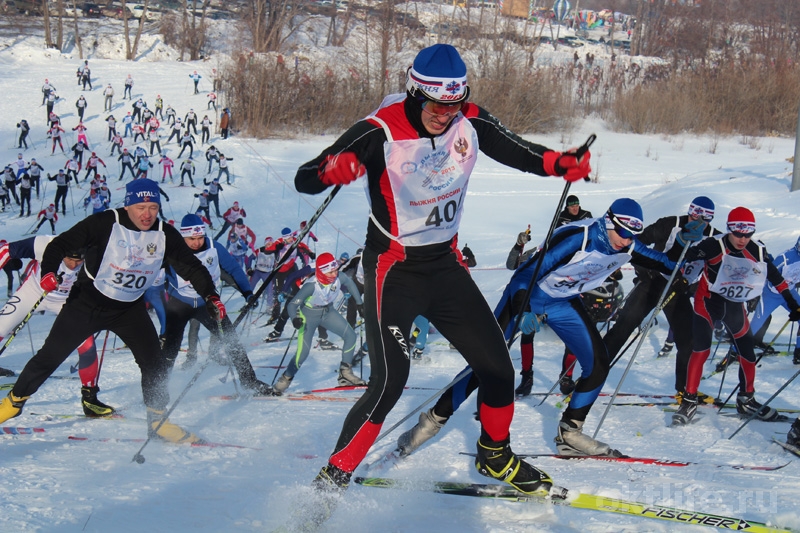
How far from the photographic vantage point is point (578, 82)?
41000 mm

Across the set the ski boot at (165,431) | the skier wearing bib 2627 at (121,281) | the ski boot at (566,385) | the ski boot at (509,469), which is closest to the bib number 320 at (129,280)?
the skier wearing bib 2627 at (121,281)

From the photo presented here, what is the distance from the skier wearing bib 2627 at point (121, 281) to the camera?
477 cm

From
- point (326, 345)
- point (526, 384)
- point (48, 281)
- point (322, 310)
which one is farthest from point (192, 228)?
point (326, 345)

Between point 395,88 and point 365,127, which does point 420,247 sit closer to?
point 365,127

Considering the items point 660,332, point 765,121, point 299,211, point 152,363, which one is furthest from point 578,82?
point 152,363

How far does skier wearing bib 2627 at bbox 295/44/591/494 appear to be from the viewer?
3426 mm

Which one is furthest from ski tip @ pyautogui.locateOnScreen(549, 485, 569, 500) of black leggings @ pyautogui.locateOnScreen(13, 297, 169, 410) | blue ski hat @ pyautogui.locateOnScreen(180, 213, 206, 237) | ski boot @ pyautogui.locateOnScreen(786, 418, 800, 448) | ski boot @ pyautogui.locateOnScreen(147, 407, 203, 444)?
blue ski hat @ pyautogui.locateOnScreen(180, 213, 206, 237)

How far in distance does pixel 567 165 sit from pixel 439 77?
0.82m

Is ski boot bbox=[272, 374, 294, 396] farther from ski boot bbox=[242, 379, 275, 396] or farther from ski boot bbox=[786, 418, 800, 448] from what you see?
ski boot bbox=[786, 418, 800, 448]

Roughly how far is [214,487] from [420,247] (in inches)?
78.0

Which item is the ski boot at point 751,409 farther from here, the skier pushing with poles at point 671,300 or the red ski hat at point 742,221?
the red ski hat at point 742,221

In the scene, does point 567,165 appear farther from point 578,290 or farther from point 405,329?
point 578,290

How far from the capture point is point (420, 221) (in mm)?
3582

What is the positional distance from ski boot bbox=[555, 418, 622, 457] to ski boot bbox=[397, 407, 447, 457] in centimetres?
96
